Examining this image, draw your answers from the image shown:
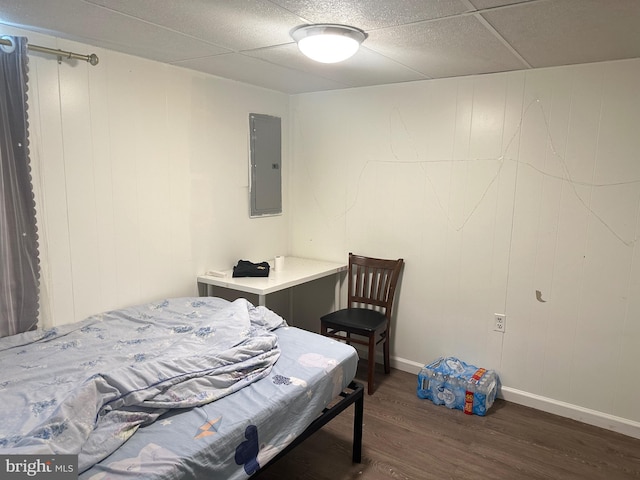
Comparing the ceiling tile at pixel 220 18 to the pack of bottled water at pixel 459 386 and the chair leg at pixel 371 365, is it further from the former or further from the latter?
the pack of bottled water at pixel 459 386

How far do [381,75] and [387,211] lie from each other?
3.29ft

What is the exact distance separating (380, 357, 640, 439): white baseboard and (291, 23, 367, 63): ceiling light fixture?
96.3 inches

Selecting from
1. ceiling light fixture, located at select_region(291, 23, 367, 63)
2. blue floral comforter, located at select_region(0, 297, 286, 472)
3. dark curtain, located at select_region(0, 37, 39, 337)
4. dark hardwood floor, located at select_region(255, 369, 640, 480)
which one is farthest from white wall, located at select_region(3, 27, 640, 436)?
ceiling light fixture, located at select_region(291, 23, 367, 63)

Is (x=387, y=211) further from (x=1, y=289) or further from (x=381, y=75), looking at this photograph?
(x=1, y=289)

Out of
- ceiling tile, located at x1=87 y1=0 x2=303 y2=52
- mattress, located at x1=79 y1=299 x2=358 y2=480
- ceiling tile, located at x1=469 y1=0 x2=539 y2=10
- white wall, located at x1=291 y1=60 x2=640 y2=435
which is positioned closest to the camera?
mattress, located at x1=79 y1=299 x2=358 y2=480

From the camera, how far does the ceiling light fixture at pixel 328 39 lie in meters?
2.08

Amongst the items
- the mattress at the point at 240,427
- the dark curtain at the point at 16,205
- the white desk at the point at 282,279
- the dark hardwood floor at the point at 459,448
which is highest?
the dark curtain at the point at 16,205

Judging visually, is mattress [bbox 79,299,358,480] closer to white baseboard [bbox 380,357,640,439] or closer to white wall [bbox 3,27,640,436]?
white wall [bbox 3,27,640,436]

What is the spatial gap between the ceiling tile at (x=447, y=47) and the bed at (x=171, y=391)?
1.59m

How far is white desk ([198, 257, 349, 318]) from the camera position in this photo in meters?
2.96

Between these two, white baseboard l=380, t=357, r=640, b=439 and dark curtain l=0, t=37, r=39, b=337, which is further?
white baseboard l=380, t=357, r=640, b=439

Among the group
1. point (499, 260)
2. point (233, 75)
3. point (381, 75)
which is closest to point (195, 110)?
point (233, 75)

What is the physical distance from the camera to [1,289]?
2.16m

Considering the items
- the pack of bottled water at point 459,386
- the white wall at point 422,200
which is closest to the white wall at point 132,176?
the white wall at point 422,200
